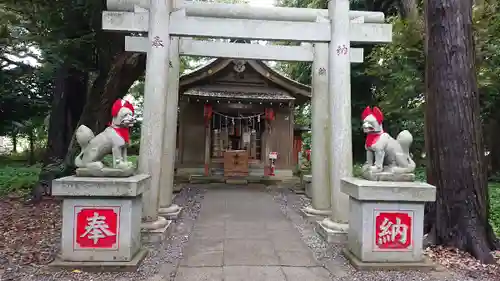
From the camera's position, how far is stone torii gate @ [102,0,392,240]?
5.23 meters

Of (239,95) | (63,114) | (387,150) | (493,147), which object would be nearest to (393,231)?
(387,150)

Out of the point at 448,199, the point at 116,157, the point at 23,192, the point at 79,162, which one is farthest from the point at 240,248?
the point at 23,192

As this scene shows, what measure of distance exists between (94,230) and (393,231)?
12.5 feet

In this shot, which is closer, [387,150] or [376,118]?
[387,150]

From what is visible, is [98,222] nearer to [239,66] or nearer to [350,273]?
[350,273]

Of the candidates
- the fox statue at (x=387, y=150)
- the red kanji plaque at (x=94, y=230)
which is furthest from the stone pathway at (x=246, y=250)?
the fox statue at (x=387, y=150)

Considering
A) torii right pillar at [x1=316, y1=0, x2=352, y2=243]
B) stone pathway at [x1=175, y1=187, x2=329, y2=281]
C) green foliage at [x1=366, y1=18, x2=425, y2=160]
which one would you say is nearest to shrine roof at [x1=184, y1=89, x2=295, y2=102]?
green foliage at [x1=366, y1=18, x2=425, y2=160]

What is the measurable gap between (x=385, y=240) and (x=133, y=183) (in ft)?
10.9

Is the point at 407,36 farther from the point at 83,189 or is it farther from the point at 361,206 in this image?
the point at 83,189

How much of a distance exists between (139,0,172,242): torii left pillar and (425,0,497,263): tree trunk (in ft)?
14.1

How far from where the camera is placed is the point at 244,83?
13.0m

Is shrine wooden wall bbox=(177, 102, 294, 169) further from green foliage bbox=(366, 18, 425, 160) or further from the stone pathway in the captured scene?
the stone pathway

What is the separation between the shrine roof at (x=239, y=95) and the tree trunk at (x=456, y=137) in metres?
7.20

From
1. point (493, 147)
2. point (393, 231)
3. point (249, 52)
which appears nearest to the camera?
point (393, 231)
